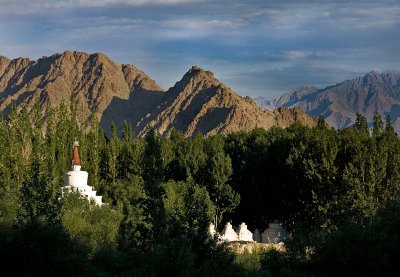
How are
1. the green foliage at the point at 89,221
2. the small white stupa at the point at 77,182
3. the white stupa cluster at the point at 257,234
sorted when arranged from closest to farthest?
1. the green foliage at the point at 89,221
2. the small white stupa at the point at 77,182
3. the white stupa cluster at the point at 257,234

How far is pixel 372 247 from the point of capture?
74.4 ft

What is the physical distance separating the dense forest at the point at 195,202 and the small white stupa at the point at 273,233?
1219mm

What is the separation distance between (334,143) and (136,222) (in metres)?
26.9

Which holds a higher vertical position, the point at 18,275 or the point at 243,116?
the point at 243,116

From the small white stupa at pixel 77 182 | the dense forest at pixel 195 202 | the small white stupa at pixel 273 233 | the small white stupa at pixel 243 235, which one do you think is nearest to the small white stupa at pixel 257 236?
the small white stupa at pixel 273 233

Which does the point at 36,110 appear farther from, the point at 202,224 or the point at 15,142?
the point at 202,224

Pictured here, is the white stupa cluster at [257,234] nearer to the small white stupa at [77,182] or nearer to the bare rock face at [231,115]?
the small white stupa at [77,182]

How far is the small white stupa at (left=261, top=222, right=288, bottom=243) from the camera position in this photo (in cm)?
5277

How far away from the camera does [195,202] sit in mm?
24031

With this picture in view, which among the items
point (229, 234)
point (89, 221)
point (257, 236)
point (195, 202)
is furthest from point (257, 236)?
point (195, 202)

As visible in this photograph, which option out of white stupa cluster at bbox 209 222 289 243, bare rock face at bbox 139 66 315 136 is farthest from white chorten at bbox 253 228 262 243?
bare rock face at bbox 139 66 315 136

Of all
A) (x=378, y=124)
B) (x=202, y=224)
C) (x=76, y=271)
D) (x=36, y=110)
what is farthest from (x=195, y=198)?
(x=378, y=124)

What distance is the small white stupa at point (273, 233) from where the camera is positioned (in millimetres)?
52769

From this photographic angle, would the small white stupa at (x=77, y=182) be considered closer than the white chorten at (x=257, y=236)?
Yes
